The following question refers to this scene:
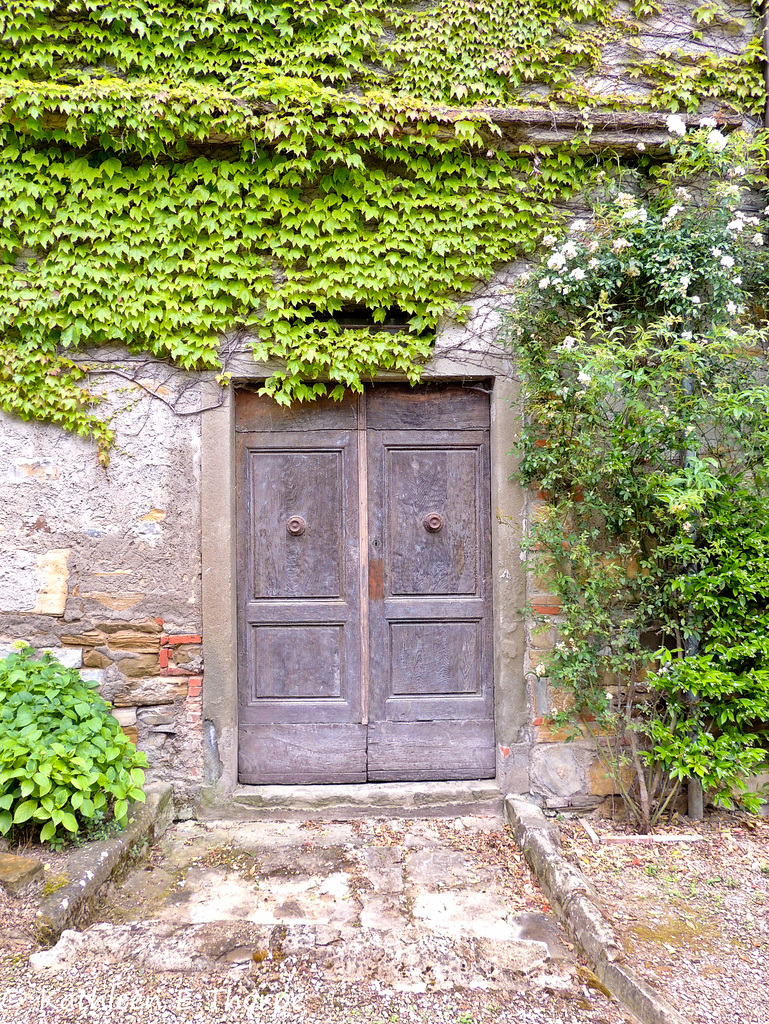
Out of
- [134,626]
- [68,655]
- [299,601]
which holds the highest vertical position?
[299,601]

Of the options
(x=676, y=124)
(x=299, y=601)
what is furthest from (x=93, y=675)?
(x=676, y=124)

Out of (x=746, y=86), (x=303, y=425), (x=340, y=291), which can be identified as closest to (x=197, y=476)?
(x=303, y=425)

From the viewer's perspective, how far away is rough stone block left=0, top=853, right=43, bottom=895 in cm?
228

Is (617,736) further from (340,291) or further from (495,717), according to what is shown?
(340,291)

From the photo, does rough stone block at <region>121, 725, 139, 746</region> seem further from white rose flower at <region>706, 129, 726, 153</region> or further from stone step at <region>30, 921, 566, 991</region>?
Answer: white rose flower at <region>706, 129, 726, 153</region>

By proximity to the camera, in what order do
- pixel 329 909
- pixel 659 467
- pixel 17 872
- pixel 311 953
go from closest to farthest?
pixel 311 953
pixel 17 872
pixel 329 909
pixel 659 467

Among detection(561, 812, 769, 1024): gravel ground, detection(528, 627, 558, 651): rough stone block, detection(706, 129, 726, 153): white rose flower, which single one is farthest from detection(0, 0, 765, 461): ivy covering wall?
detection(561, 812, 769, 1024): gravel ground

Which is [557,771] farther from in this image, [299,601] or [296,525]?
[296,525]

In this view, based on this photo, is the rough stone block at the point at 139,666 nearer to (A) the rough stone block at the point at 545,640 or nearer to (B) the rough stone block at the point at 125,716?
(B) the rough stone block at the point at 125,716

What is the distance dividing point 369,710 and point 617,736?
1.30m

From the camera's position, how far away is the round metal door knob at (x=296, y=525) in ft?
11.1

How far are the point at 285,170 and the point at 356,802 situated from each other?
3.35m

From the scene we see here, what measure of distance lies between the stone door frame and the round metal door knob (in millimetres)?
306

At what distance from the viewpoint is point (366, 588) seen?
11.2 ft
